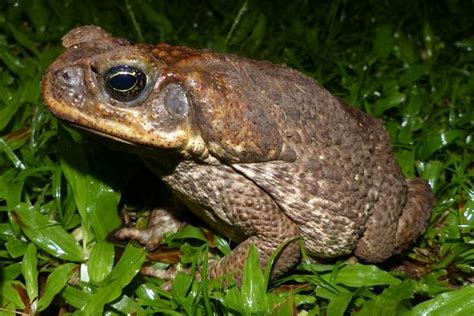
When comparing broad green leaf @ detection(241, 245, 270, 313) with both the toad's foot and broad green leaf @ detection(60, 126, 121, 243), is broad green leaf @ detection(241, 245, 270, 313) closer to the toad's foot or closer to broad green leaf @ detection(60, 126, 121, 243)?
the toad's foot

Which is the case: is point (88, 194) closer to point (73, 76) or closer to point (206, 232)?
point (206, 232)

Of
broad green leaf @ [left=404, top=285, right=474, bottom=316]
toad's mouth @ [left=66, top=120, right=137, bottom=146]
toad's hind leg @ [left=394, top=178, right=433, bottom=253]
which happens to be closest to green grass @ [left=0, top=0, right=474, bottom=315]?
broad green leaf @ [left=404, top=285, right=474, bottom=316]

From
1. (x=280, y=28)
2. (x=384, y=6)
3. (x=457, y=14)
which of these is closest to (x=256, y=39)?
(x=280, y=28)

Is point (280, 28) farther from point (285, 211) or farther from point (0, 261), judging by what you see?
point (0, 261)

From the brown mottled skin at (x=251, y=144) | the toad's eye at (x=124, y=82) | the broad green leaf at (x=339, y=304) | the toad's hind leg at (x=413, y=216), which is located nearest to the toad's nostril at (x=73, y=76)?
the brown mottled skin at (x=251, y=144)

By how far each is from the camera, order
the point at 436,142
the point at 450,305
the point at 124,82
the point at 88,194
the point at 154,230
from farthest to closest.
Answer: the point at 436,142, the point at 154,230, the point at 88,194, the point at 450,305, the point at 124,82

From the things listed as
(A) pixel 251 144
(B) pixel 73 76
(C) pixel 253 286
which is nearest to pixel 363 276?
(C) pixel 253 286
